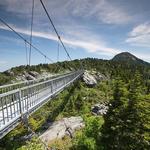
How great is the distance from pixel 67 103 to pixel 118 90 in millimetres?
30050

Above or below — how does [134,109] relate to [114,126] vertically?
above

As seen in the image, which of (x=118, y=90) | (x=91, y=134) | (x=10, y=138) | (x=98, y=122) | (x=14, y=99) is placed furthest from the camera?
(x=10, y=138)

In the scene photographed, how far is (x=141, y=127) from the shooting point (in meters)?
25.5

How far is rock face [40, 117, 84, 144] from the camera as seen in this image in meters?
29.7

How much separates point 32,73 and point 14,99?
11197cm

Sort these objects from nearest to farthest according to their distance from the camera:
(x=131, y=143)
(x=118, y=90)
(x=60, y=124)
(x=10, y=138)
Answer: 1. (x=131, y=143)
2. (x=118, y=90)
3. (x=60, y=124)
4. (x=10, y=138)

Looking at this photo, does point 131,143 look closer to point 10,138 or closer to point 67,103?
point 10,138

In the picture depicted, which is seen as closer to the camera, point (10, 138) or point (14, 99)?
point (14, 99)

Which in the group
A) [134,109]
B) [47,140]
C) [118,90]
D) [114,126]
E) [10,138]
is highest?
[118,90]

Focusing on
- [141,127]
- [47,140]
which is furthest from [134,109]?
[47,140]

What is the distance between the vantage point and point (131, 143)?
2531cm

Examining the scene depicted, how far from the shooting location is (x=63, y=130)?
31281 millimetres

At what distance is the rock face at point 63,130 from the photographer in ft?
97.4

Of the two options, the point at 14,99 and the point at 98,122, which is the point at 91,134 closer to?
the point at 98,122
